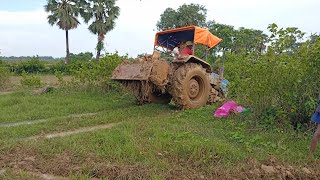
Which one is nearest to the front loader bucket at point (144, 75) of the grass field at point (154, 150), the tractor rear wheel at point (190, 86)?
the tractor rear wheel at point (190, 86)

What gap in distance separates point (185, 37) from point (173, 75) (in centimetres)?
175

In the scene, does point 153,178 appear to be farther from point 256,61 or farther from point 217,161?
point 256,61

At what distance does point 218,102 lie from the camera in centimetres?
1033

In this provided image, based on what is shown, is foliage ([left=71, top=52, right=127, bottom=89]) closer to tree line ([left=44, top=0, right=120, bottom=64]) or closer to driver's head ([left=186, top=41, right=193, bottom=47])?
driver's head ([left=186, top=41, right=193, bottom=47])

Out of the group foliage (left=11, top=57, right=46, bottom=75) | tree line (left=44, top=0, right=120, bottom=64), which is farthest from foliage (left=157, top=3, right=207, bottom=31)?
foliage (left=11, top=57, right=46, bottom=75)

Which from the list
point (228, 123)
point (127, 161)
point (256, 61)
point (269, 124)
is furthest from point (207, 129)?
point (127, 161)

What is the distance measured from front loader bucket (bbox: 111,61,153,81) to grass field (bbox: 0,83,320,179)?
1057 millimetres

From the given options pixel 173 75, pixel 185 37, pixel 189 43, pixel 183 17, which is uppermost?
pixel 183 17

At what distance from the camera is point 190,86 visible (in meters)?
9.13

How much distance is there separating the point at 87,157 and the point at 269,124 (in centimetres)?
365

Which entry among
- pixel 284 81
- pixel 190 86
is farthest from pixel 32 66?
pixel 284 81

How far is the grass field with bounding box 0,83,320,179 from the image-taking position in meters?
4.25

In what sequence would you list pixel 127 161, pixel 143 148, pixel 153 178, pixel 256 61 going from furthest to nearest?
pixel 256 61 → pixel 143 148 → pixel 127 161 → pixel 153 178

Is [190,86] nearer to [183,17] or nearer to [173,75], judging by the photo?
[173,75]
